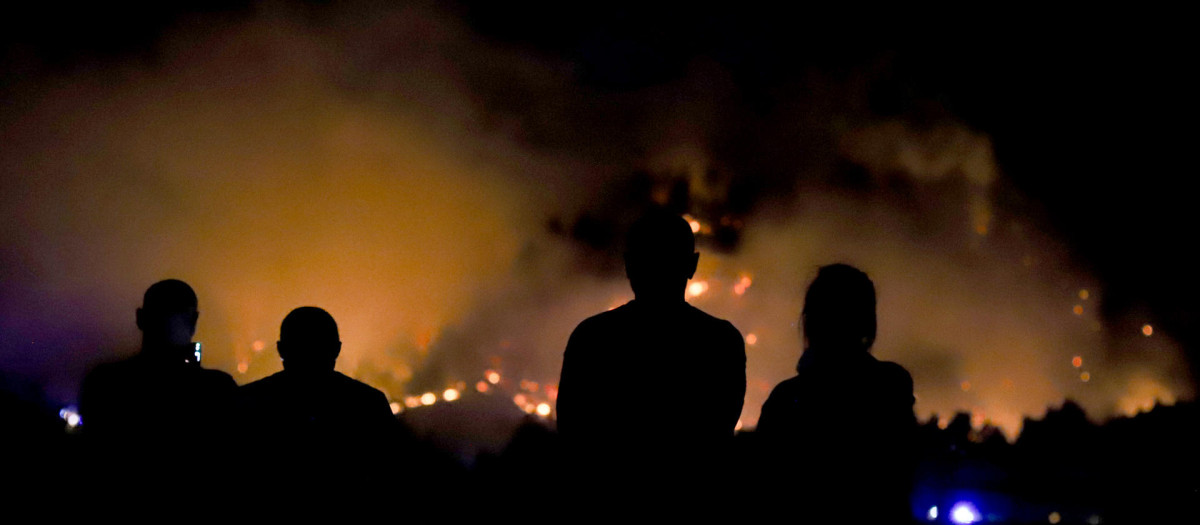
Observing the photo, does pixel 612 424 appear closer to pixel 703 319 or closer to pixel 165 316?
pixel 703 319

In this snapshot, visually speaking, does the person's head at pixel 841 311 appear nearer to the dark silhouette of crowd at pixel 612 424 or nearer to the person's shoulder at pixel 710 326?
the dark silhouette of crowd at pixel 612 424

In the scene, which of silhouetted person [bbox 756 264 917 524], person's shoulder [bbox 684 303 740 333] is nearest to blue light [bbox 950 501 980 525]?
silhouetted person [bbox 756 264 917 524]

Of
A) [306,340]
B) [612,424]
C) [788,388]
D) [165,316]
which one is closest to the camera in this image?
[612,424]

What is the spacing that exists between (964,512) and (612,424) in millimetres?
4698

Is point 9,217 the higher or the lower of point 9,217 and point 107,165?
the lower

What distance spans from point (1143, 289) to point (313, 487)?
48.2 feet

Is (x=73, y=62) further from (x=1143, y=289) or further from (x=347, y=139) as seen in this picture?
(x=1143, y=289)

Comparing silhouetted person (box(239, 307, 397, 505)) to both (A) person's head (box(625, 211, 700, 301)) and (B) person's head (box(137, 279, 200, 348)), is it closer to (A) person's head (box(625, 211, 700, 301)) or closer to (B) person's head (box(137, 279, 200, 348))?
(B) person's head (box(137, 279, 200, 348))

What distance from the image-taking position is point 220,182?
28.2 ft

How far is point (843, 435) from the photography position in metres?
2.55

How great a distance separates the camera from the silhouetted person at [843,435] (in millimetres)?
2516

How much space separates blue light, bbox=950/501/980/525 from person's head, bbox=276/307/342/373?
500 cm

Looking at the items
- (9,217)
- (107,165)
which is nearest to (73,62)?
(107,165)

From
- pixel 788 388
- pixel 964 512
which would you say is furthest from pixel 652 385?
pixel 964 512
